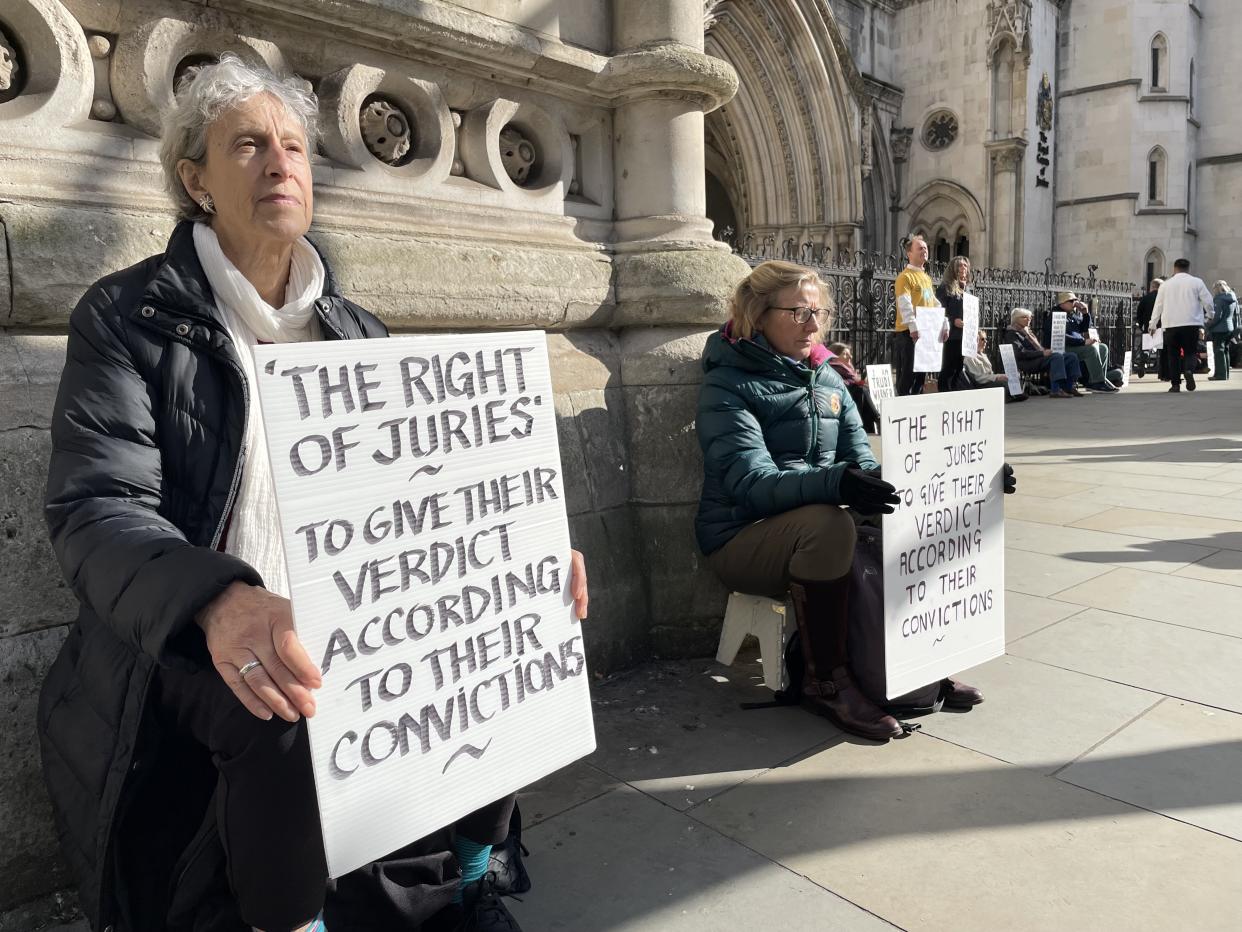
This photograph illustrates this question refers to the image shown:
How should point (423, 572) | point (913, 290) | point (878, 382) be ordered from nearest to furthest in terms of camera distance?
1. point (423, 572)
2. point (878, 382)
3. point (913, 290)

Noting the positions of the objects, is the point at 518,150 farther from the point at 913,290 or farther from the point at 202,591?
the point at 913,290

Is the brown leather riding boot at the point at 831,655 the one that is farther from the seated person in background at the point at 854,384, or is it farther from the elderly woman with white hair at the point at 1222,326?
the elderly woman with white hair at the point at 1222,326

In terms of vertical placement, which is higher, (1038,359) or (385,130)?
(385,130)

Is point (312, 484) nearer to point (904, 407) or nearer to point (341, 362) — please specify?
Answer: point (341, 362)

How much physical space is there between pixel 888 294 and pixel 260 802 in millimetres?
11722

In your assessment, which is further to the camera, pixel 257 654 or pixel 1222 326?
pixel 1222 326

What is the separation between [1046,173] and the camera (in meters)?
22.4

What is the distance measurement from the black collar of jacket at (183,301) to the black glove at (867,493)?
1.63 metres

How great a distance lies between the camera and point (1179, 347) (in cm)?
1390

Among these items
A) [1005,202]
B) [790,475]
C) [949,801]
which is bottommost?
[949,801]

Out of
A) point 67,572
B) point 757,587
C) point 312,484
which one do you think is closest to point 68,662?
point 67,572

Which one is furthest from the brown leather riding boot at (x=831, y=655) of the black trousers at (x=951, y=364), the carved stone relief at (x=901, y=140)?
the carved stone relief at (x=901, y=140)

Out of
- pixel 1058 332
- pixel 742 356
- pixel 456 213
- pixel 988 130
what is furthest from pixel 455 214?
pixel 988 130

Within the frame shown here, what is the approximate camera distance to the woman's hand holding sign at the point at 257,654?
4.56 ft
